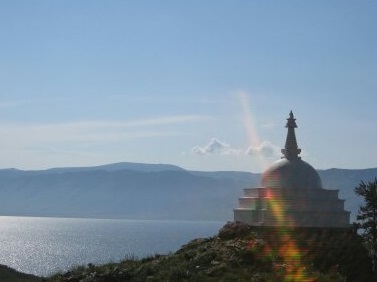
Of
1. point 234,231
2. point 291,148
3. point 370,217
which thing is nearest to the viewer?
point 370,217

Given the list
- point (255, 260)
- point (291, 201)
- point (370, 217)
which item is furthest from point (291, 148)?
point (255, 260)

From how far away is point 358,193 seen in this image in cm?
3741

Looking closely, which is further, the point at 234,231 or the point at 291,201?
the point at 291,201

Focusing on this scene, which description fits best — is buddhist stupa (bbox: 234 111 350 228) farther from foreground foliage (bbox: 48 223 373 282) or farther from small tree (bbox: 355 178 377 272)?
small tree (bbox: 355 178 377 272)

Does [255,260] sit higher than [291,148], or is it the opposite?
[291,148]

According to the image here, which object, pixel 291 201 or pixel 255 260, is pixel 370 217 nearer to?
pixel 291 201

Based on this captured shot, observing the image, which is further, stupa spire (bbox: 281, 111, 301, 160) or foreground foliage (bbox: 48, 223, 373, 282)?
stupa spire (bbox: 281, 111, 301, 160)

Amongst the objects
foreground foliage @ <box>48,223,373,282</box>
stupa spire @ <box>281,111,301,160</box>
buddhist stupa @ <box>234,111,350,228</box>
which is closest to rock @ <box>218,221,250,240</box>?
foreground foliage @ <box>48,223,373,282</box>

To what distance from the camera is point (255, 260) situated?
32.2 metres

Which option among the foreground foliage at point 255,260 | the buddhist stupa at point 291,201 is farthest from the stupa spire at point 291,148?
the foreground foliage at point 255,260

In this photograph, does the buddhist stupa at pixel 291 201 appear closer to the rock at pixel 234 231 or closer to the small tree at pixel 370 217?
Result: the rock at pixel 234 231

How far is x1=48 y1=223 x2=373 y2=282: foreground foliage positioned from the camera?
30297 millimetres

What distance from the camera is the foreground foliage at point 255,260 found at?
99.4 ft

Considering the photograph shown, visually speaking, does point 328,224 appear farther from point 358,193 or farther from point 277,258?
point 277,258
